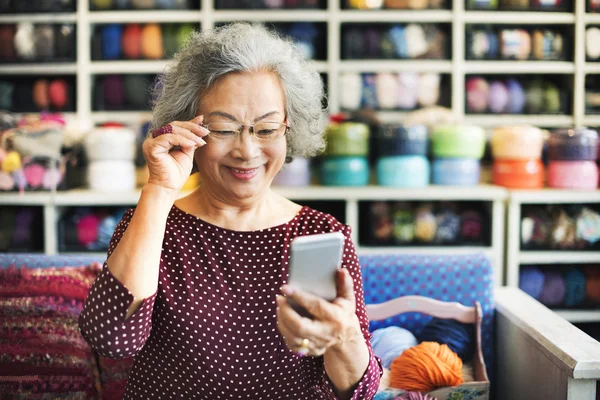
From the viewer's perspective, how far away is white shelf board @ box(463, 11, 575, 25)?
3412 mm

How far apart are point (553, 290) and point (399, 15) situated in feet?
5.11

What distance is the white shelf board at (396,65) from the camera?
3434mm

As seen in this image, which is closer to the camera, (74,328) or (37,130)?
(74,328)

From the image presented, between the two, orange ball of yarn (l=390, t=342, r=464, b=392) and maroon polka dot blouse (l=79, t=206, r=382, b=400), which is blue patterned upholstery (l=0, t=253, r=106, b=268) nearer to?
maroon polka dot blouse (l=79, t=206, r=382, b=400)

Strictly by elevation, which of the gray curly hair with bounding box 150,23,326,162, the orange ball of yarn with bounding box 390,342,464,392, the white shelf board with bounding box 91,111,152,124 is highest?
the white shelf board with bounding box 91,111,152,124

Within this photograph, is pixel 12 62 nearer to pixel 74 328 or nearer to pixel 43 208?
pixel 43 208

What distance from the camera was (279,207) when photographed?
1.41m

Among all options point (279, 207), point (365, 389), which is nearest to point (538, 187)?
point (279, 207)

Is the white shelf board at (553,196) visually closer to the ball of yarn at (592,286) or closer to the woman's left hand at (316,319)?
the ball of yarn at (592,286)

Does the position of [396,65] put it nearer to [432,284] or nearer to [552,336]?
[432,284]

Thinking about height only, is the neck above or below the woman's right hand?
below

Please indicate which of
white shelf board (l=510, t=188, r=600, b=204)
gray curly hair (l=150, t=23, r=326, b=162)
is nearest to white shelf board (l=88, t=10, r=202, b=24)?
white shelf board (l=510, t=188, r=600, b=204)

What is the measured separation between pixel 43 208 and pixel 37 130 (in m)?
0.40

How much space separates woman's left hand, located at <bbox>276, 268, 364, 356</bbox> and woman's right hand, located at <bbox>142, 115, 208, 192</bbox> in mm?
351
